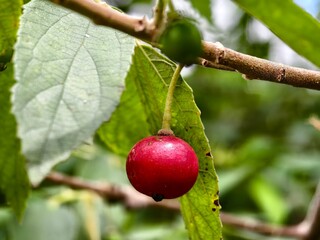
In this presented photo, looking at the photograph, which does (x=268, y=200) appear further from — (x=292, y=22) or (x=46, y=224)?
(x=292, y=22)

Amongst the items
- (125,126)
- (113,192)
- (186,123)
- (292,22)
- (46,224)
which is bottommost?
(46,224)

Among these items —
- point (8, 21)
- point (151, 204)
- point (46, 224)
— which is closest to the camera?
point (8, 21)

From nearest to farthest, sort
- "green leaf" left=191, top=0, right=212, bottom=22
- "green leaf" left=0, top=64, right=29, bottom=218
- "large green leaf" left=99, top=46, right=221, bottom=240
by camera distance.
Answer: "green leaf" left=191, top=0, right=212, bottom=22, "large green leaf" left=99, top=46, right=221, bottom=240, "green leaf" left=0, top=64, right=29, bottom=218

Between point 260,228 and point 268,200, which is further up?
point 260,228

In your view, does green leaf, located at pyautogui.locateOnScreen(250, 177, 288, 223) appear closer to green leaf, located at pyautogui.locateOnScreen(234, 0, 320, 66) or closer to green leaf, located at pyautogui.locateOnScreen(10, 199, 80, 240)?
green leaf, located at pyautogui.locateOnScreen(10, 199, 80, 240)

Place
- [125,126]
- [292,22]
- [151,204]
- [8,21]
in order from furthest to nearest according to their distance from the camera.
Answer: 1. [151,204]
2. [125,126]
3. [8,21]
4. [292,22]

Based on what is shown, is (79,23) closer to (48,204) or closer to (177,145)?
(177,145)

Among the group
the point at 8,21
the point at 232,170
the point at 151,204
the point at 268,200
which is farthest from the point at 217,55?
the point at 232,170

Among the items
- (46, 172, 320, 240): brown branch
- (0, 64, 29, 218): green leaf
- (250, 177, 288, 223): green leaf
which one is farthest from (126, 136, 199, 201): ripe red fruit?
(250, 177, 288, 223): green leaf
